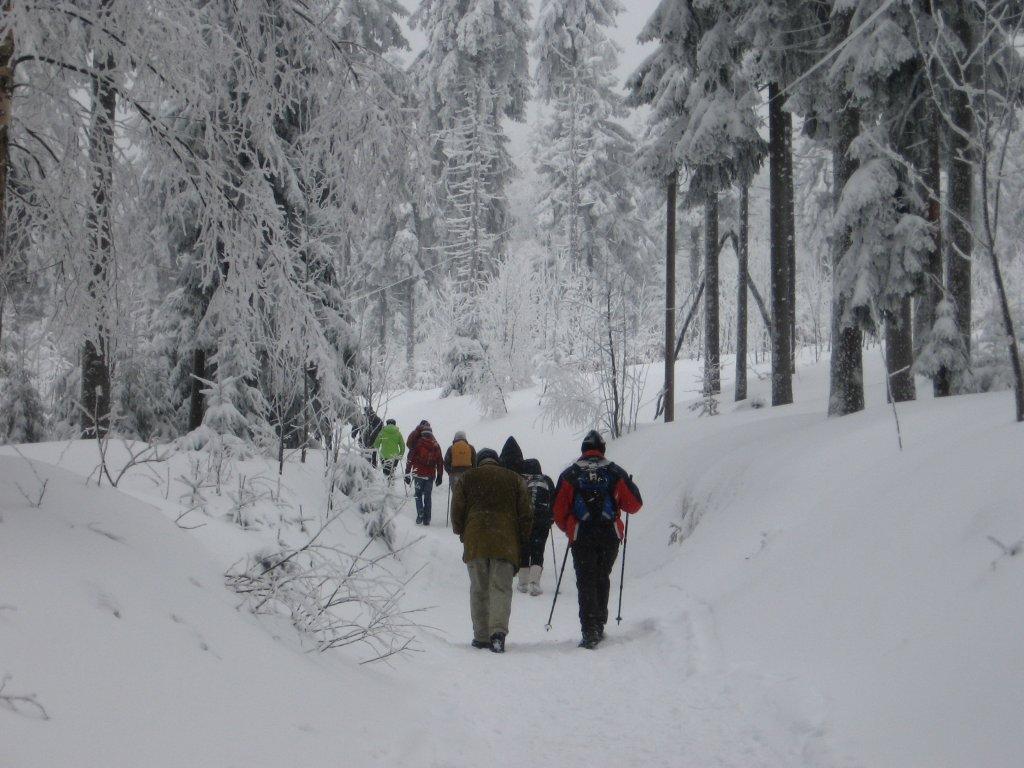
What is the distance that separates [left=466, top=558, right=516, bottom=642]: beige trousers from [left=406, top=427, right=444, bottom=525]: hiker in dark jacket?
7927 mm

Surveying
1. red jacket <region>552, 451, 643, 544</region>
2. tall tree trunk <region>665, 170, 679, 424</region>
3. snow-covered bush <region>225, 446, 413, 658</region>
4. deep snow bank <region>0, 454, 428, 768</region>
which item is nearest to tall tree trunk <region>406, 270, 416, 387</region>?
tall tree trunk <region>665, 170, 679, 424</region>

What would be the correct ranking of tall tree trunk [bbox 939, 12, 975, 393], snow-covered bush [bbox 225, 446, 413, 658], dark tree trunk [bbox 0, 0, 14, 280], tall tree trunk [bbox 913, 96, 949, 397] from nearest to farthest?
dark tree trunk [bbox 0, 0, 14, 280], snow-covered bush [bbox 225, 446, 413, 658], tall tree trunk [bbox 913, 96, 949, 397], tall tree trunk [bbox 939, 12, 975, 393]

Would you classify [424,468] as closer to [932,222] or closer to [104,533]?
[932,222]

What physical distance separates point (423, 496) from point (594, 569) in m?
8.51

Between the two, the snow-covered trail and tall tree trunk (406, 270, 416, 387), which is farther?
tall tree trunk (406, 270, 416, 387)

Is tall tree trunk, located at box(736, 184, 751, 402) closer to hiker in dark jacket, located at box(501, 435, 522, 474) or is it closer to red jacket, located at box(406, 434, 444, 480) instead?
red jacket, located at box(406, 434, 444, 480)

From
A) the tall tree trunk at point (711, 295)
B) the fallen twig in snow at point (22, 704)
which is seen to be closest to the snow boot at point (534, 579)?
the fallen twig in snow at point (22, 704)

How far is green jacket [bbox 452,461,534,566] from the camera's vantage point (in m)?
7.07

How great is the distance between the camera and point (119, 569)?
3492 millimetres

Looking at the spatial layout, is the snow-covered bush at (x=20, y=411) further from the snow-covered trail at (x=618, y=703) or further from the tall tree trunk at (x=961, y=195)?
the tall tree trunk at (x=961, y=195)

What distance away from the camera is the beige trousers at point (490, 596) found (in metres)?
6.84

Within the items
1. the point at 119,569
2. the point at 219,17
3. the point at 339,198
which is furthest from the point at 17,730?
the point at 219,17

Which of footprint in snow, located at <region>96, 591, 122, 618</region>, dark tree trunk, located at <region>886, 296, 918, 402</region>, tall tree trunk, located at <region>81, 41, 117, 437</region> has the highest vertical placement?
tall tree trunk, located at <region>81, 41, 117, 437</region>

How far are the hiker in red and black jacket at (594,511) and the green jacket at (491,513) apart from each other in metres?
0.38
